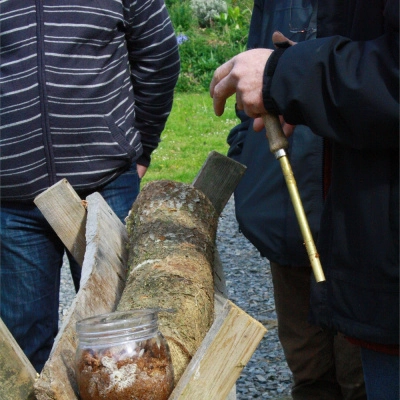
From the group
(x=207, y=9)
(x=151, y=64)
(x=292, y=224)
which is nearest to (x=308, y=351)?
(x=292, y=224)

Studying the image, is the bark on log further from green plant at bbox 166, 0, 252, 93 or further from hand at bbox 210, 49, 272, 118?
green plant at bbox 166, 0, 252, 93

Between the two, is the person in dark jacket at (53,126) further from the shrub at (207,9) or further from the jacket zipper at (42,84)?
the shrub at (207,9)

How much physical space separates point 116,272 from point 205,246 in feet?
1.04

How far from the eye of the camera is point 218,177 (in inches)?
118

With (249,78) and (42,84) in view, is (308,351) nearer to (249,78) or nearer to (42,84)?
(42,84)

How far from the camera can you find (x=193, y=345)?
193 centimetres

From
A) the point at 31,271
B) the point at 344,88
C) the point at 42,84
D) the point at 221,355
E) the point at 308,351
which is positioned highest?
the point at 344,88

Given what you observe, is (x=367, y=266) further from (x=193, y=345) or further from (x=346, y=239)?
(x=193, y=345)

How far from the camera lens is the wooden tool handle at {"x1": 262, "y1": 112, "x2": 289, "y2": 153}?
6.06ft

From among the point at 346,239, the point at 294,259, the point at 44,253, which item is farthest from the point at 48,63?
the point at 346,239

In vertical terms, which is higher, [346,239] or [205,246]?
[346,239]

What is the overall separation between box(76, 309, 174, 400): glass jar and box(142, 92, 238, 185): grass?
239 inches

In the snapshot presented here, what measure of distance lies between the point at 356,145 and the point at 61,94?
154cm

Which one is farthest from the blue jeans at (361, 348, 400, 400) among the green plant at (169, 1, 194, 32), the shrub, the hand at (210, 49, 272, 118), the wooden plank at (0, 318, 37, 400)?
the shrub
